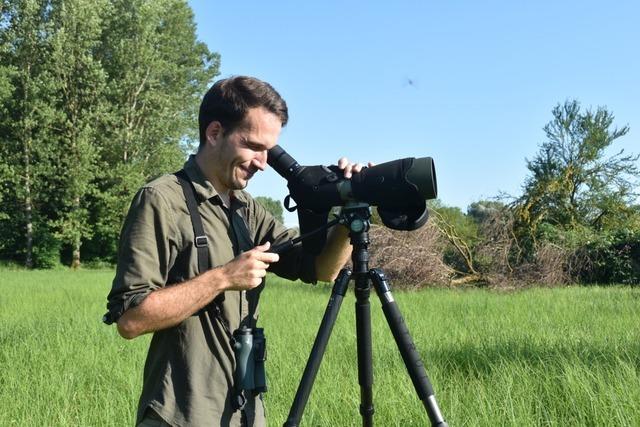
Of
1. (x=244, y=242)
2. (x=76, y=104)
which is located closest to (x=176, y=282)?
(x=244, y=242)

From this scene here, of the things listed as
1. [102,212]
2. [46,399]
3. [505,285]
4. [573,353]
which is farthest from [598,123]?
[46,399]

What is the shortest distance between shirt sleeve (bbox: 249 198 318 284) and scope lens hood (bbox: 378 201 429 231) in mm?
289

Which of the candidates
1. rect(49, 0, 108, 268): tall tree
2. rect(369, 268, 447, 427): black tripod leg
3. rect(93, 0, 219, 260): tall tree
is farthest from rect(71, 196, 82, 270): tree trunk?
rect(369, 268, 447, 427): black tripod leg

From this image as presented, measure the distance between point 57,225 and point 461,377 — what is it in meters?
22.1

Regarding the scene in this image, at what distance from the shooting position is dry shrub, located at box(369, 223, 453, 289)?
1064 centimetres

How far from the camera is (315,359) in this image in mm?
1569

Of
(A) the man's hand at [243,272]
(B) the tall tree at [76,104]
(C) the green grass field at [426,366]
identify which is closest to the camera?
(A) the man's hand at [243,272]

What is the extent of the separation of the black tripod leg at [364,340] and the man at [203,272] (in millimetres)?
289

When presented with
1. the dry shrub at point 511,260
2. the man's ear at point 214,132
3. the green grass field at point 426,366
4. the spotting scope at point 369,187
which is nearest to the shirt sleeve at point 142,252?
the man's ear at point 214,132

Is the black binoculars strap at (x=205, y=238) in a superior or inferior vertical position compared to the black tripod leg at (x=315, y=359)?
superior

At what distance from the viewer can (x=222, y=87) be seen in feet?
5.28

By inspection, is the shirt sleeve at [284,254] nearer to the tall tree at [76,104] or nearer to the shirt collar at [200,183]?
the shirt collar at [200,183]

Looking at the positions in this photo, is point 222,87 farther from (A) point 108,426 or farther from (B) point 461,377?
(B) point 461,377

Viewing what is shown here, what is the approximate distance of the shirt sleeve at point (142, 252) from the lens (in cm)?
142
